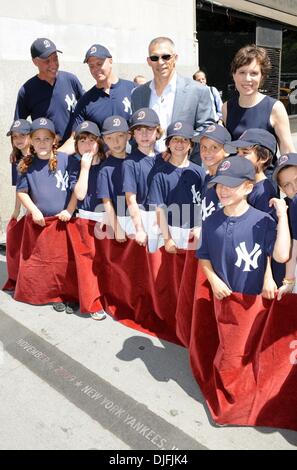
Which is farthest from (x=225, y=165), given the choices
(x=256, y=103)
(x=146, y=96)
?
(x=146, y=96)

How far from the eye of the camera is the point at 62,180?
383 cm

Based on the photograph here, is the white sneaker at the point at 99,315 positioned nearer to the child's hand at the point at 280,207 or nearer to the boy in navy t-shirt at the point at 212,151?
the boy in navy t-shirt at the point at 212,151

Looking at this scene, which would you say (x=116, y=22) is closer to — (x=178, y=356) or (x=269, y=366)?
(x=178, y=356)

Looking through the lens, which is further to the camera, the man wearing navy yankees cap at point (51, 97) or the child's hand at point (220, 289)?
the man wearing navy yankees cap at point (51, 97)

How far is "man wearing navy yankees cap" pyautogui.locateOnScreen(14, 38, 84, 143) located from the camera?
4375mm

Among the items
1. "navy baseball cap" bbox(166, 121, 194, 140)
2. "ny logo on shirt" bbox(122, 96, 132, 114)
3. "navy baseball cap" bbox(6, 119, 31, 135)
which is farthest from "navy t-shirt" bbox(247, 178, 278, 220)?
"navy baseball cap" bbox(6, 119, 31, 135)

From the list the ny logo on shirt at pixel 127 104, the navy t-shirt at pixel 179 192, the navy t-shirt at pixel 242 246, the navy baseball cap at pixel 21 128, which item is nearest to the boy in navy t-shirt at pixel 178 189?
the navy t-shirt at pixel 179 192

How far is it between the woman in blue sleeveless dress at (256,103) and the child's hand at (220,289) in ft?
→ 3.77

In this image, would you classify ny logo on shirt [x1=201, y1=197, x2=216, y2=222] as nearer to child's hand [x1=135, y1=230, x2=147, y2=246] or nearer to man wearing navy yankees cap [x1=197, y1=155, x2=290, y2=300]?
man wearing navy yankees cap [x1=197, y1=155, x2=290, y2=300]

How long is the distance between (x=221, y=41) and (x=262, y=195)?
62.9 feet

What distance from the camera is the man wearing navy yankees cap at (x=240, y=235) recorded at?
2.41 metres

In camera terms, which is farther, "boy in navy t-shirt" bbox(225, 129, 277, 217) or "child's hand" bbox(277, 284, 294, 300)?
"boy in navy t-shirt" bbox(225, 129, 277, 217)

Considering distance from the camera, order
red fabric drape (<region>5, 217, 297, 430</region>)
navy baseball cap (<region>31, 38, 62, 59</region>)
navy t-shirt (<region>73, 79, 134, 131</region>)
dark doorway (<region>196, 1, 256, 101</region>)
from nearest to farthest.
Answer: red fabric drape (<region>5, 217, 297, 430</region>) → navy t-shirt (<region>73, 79, 134, 131</region>) → navy baseball cap (<region>31, 38, 62, 59</region>) → dark doorway (<region>196, 1, 256, 101</region>)

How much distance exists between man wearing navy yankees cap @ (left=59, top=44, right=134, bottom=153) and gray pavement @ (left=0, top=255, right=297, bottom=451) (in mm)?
1777
